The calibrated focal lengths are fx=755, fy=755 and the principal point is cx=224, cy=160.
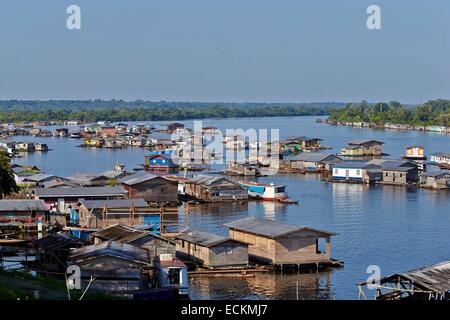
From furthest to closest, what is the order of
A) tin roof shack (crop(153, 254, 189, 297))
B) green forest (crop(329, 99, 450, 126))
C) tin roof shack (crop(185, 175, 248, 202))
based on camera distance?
1. green forest (crop(329, 99, 450, 126))
2. tin roof shack (crop(185, 175, 248, 202))
3. tin roof shack (crop(153, 254, 189, 297))

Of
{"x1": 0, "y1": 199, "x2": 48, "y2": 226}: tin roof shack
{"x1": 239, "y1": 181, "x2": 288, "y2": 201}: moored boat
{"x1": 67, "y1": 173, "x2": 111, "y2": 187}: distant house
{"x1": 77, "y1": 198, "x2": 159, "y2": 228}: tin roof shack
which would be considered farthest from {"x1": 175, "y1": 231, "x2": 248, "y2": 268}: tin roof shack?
{"x1": 67, "y1": 173, "x2": 111, "y2": 187}: distant house

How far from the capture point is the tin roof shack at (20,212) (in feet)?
31.6

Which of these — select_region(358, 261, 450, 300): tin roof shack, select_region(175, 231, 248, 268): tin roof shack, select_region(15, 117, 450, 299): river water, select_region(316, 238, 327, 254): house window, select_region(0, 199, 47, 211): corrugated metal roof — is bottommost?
select_region(15, 117, 450, 299): river water

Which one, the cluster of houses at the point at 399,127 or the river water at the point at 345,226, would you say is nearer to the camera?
the river water at the point at 345,226

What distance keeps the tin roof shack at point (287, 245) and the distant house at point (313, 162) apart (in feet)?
36.7

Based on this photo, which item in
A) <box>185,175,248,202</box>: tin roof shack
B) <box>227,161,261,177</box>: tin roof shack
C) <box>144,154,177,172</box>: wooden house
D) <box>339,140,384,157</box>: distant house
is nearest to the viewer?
<box>185,175,248,202</box>: tin roof shack

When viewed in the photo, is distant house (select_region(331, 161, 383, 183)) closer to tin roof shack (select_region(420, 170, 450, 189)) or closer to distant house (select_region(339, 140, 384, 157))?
tin roof shack (select_region(420, 170, 450, 189))

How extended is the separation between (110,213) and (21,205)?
45.4 inches

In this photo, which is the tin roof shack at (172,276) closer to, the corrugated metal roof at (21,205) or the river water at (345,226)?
the river water at (345,226)

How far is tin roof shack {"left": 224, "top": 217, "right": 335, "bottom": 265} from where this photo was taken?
757 cm

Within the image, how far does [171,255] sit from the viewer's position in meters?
6.77

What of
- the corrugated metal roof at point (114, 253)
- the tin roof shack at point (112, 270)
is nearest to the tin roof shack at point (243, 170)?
the corrugated metal roof at point (114, 253)

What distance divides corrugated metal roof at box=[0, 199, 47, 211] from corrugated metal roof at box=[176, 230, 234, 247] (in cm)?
268

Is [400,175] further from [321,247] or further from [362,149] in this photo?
[321,247]
